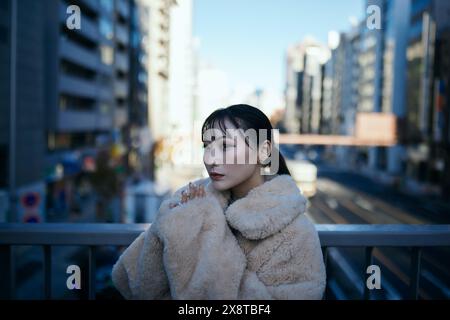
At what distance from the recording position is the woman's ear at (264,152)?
2.05 meters

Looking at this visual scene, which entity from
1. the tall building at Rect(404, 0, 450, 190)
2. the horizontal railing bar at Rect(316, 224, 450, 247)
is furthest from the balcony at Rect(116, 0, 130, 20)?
the horizontal railing bar at Rect(316, 224, 450, 247)

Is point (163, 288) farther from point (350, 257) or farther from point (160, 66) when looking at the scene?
point (160, 66)

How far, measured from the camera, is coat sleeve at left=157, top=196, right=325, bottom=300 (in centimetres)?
174

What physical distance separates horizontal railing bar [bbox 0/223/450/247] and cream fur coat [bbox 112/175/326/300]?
0.44m

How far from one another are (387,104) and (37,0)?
4728 centimetres

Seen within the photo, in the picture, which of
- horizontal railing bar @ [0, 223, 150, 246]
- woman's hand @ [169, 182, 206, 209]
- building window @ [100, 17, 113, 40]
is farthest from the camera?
building window @ [100, 17, 113, 40]

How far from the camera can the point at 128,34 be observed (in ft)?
144

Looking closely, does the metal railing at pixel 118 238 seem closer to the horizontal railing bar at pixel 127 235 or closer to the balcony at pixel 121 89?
the horizontal railing bar at pixel 127 235

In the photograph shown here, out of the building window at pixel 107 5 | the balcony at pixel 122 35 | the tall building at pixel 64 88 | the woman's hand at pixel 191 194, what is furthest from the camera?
the balcony at pixel 122 35

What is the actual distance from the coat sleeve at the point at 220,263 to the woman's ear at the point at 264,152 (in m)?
0.37

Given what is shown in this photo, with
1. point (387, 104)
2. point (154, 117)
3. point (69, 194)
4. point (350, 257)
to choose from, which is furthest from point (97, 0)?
point (387, 104)

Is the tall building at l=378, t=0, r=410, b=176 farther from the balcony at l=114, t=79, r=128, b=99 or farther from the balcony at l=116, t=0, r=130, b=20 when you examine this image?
the balcony at l=114, t=79, r=128, b=99
